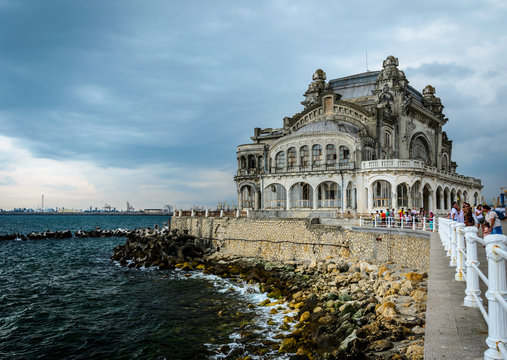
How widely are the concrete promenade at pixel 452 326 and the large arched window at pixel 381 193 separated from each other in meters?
28.4

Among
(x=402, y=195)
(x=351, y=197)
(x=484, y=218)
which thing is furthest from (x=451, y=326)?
(x=351, y=197)

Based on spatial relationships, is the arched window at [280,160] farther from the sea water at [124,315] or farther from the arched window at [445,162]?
the arched window at [445,162]

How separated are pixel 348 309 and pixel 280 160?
27879 millimetres

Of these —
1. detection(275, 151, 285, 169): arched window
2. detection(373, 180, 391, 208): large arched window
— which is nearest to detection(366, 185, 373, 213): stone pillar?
detection(373, 180, 391, 208): large arched window

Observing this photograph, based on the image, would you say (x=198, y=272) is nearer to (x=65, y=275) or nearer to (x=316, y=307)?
(x=65, y=275)

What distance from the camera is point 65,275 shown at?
31.8m

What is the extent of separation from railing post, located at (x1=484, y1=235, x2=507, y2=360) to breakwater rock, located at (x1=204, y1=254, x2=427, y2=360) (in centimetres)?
470

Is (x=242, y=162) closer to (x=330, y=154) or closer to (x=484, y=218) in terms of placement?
(x=330, y=154)

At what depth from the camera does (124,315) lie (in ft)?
66.2

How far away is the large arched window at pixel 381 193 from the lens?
35812 millimetres

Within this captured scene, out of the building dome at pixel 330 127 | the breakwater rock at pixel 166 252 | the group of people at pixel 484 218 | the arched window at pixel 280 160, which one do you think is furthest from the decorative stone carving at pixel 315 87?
the group of people at pixel 484 218

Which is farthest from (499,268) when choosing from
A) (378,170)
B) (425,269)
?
(378,170)

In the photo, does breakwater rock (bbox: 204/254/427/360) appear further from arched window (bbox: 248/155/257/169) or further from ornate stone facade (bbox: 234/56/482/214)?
arched window (bbox: 248/155/257/169)

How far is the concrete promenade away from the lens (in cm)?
490
